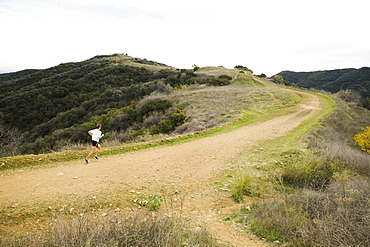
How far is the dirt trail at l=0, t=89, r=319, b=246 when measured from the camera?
4609 mm

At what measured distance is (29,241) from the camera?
246 cm

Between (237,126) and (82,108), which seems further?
(82,108)

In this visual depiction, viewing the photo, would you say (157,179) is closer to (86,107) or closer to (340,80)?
(86,107)

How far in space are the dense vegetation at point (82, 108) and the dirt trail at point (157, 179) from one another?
6.85 meters

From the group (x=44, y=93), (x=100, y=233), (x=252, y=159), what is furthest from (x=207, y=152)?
(x=44, y=93)

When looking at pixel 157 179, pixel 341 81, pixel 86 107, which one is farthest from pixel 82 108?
pixel 341 81

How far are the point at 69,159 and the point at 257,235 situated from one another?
7026mm

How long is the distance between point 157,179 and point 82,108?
1138 inches

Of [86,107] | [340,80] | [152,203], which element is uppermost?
[340,80]

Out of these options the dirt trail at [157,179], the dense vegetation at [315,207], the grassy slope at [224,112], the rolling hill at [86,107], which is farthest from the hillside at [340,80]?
the dirt trail at [157,179]

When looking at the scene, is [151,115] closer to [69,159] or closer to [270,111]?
[270,111]

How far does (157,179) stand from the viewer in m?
6.19

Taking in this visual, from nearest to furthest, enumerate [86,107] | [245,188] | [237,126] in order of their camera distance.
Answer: [245,188] < [237,126] < [86,107]

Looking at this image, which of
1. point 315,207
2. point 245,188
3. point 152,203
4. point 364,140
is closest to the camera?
point 315,207
